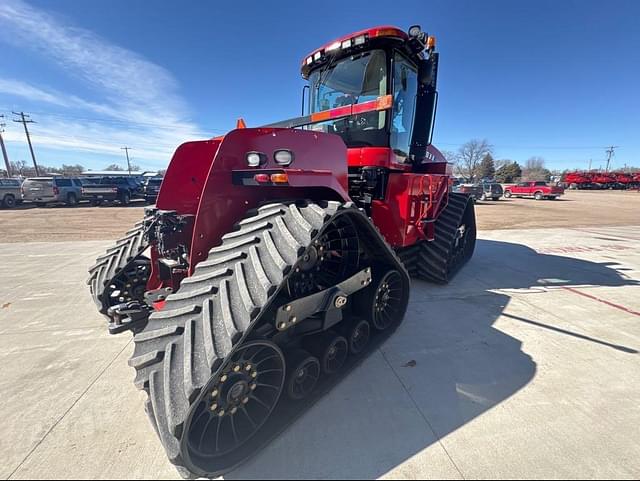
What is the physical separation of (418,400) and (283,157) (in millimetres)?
2048

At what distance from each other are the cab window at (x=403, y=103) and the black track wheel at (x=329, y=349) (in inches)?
97.3

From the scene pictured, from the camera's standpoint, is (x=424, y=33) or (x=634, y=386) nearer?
(x=634, y=386)

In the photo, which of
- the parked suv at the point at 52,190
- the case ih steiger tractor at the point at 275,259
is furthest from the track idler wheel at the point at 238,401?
the parked suv at the point at 52,190

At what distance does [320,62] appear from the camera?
3.79m

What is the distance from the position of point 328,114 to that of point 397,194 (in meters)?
1.29

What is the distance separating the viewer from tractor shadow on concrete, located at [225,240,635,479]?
1704 mm

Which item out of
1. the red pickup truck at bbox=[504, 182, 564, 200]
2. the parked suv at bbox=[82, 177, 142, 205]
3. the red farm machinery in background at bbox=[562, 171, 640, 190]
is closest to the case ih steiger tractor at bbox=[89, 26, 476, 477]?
the parked suv at bbox=[82, 177, 142, 205]

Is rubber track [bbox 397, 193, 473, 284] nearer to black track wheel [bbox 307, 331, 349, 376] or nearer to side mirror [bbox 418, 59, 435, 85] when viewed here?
side mirror [bbox 418, 59, 435, 85]

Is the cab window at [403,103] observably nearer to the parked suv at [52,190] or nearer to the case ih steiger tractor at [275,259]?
the case ih steiger tractor at [275,259]

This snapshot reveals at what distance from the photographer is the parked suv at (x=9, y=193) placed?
17.5 m

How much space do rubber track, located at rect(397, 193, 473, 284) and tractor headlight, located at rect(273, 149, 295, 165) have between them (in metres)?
3.08

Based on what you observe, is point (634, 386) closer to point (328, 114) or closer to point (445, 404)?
point (445, 404)

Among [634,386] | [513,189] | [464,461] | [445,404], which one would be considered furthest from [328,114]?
[513,189]

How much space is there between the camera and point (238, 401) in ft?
5.86
